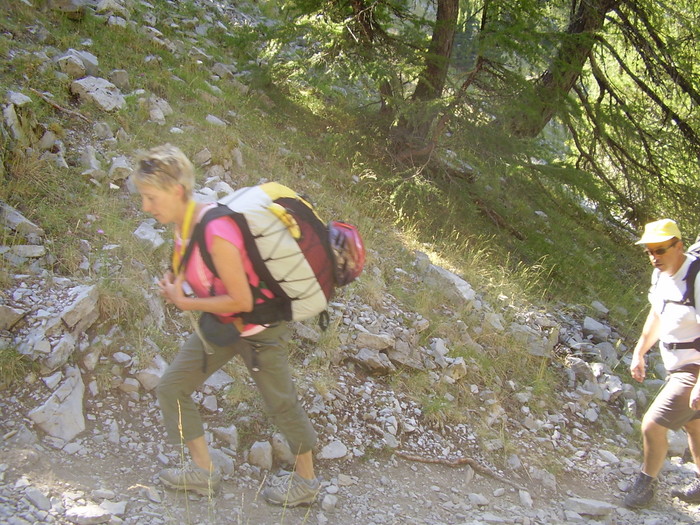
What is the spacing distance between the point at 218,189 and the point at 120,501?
3.29 m

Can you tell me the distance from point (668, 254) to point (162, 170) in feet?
10.2

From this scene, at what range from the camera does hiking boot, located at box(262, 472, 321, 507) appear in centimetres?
320

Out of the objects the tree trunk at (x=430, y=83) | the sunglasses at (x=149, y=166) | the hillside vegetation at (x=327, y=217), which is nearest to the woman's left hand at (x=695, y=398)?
the hillside vegetation at (x=327, y=217)

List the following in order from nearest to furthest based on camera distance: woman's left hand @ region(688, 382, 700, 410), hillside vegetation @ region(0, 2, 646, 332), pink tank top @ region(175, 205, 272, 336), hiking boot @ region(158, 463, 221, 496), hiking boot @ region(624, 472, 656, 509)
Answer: pink tank top @ region(175, 205, 272, 336)
hiking boot @ region(158, 463, 221, 496)
woman's left hand @ region(688, 382, 700, 410)
hiking boot @ region(624, 472, 656, 509)
hillside vegetation @ region(0, 2, 646, 332)

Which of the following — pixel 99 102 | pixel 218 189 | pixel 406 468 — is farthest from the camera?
pixel 99 102

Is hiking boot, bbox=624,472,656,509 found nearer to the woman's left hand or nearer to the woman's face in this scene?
the woman's left hand

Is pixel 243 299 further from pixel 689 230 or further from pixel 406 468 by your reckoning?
pixel 689 230

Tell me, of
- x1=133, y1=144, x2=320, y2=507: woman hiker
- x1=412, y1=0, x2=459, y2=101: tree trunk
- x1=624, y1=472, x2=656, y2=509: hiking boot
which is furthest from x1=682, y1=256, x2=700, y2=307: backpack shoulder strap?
x1=412, y1=0, x2=459, y2=101: tree trunk

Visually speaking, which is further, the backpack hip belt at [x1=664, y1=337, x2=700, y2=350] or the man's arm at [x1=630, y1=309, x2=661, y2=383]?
the man's arm at [x1=630, y1=309, x2=661, y2=383]

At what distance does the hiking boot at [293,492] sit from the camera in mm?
3195

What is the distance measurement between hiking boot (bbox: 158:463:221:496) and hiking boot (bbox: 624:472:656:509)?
2.98 metres

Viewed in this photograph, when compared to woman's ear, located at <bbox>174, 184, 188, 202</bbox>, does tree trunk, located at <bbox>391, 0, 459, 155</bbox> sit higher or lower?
higher

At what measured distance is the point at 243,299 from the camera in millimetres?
2514

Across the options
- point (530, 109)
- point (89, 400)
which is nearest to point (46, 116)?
point (89, 400)
